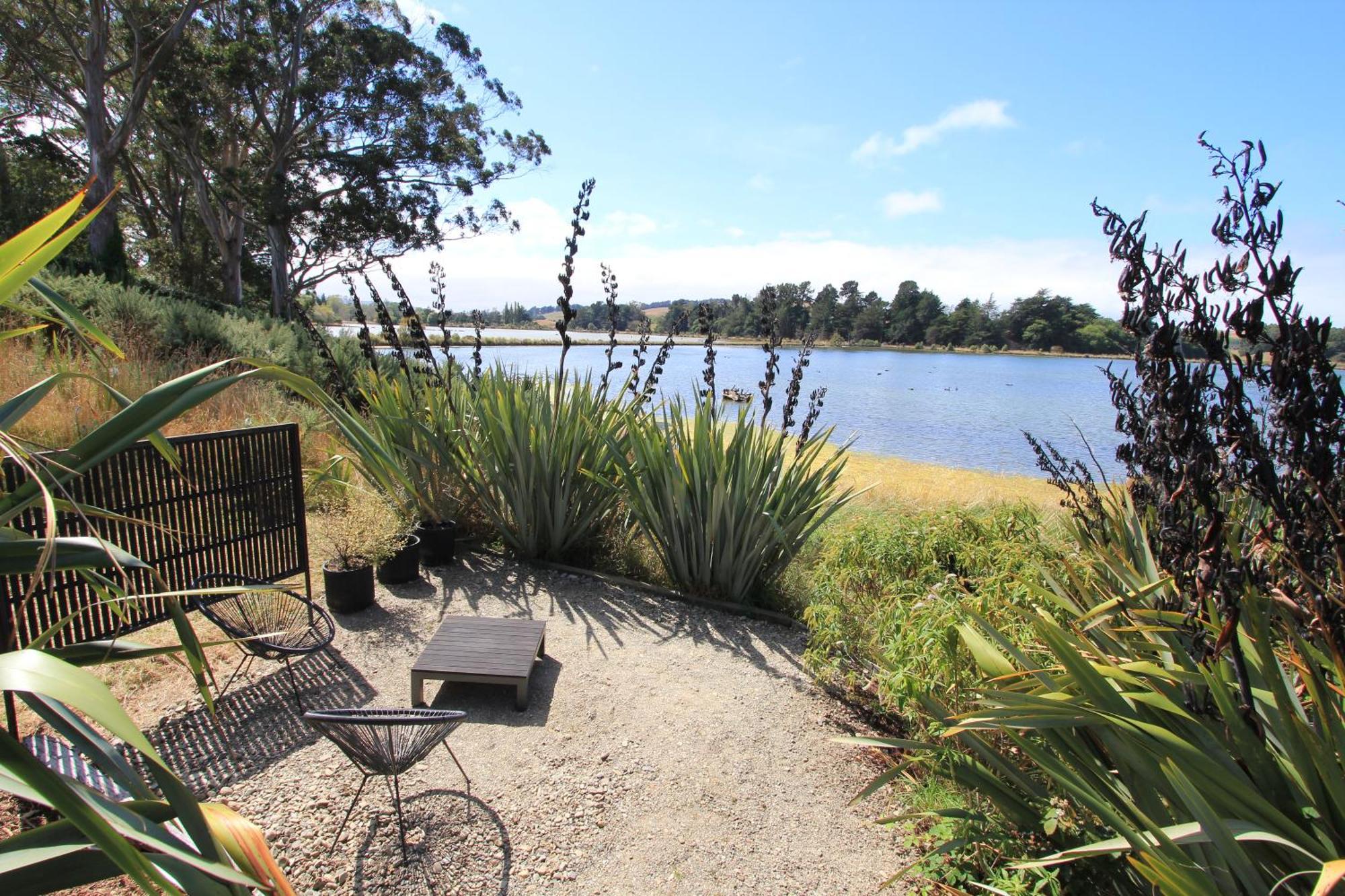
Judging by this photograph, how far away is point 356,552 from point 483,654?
1553mm

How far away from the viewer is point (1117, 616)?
7.47 feet

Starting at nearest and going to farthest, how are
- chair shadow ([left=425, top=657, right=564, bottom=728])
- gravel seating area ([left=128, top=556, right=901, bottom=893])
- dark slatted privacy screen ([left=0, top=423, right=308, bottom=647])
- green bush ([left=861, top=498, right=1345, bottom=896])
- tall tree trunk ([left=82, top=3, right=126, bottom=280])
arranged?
green bush ([left=861, top=498, right=1345, bottom=896]) < gravel seating area ([left=128, top=556, right=901, bottom=893]) < dark slatted privacy screen ([left=0, top=423, right=308, bottom=647]) < chair shadow ([left=425, top=657, right=564, bottom=728]) < tall tree trunk ([left=82, top=3, right=126, bottom=280])

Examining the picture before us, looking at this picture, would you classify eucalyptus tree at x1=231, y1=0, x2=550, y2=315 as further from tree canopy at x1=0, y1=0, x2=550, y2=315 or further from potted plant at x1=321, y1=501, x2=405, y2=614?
potted plant at x1=321, y1=501, x2=405, y2=614

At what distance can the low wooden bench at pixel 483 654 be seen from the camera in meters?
3.25

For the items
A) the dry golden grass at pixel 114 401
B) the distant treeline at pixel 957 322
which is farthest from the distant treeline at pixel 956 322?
the dry golden grass at pixel 114 401

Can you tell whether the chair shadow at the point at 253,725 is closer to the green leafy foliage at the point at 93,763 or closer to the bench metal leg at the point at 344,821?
the bench metal leg at the point at 344,821

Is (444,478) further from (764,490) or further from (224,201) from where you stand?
(224,201)

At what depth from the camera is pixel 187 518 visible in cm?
350

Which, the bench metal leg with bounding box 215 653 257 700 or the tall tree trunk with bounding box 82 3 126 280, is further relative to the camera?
the tall tree trunk with bounding box 82 3 126 280

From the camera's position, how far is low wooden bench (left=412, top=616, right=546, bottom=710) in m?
3.25

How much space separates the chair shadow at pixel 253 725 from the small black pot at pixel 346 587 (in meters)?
0.60

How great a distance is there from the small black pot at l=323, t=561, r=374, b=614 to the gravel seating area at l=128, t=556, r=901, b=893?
168 mm

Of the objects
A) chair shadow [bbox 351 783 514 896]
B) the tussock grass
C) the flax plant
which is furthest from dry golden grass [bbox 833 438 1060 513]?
chair shadow [bbox 351 783 514 896]

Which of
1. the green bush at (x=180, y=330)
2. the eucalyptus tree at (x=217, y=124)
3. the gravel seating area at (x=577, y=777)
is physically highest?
the eucalyptus tree at (x=217, y=124)
